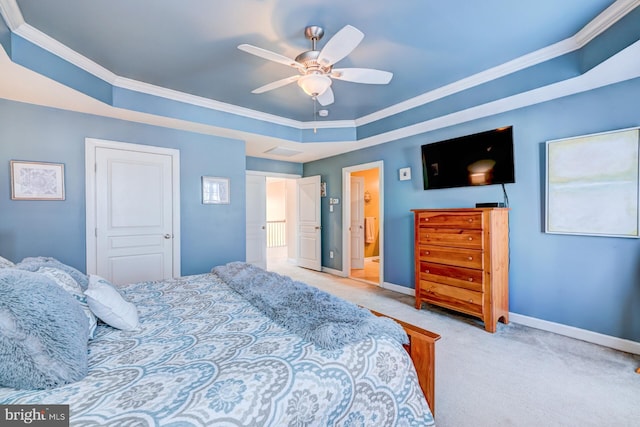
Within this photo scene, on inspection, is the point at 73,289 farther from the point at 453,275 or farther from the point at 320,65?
the point at 453,275

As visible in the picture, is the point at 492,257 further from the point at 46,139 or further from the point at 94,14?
the point at 46,139

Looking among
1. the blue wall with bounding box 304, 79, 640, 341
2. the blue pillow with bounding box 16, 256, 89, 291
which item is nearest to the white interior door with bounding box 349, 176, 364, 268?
the blue wall with bounding box 304, 79, 640, 341

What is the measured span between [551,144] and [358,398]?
2.93 m

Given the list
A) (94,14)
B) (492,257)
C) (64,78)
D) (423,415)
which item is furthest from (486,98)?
(64,78)

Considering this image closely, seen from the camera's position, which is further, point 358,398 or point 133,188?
point 133,188

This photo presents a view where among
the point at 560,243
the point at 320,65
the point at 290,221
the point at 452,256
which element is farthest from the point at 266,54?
the point at 290,221

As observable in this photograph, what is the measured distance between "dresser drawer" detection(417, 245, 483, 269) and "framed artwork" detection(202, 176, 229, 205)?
271cm

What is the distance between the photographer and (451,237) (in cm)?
305

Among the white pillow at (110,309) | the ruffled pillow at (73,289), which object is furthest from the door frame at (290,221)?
the white pillow at (110,309)

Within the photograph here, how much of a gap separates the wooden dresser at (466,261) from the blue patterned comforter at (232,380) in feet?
5.96

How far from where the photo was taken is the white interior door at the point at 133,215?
3.20 m

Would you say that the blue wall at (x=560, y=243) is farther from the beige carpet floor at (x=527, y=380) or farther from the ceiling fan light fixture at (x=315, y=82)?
the ceiling fan light fixture at (x=315, y=82)

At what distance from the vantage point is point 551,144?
2695 mm

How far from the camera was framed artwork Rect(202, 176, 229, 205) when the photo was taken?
12.7 feet
